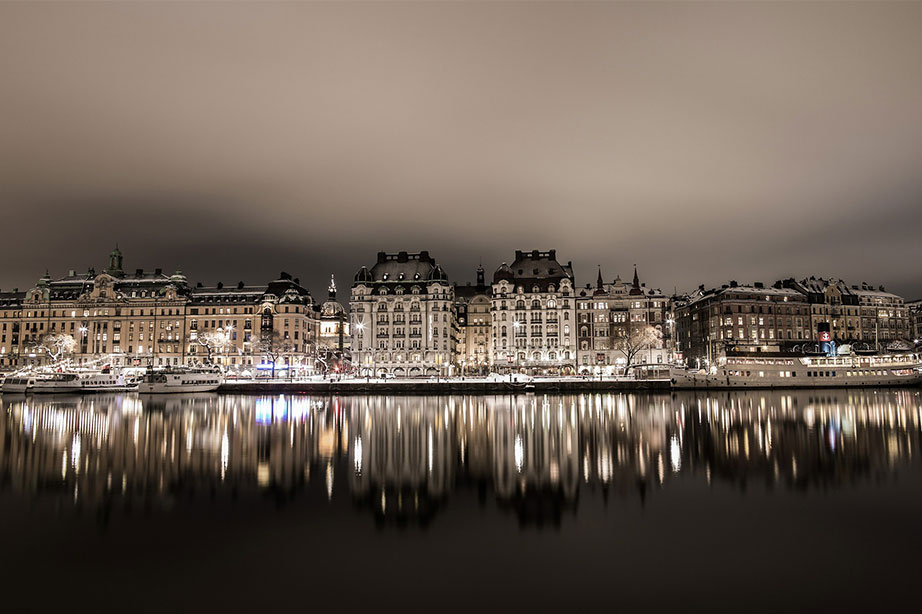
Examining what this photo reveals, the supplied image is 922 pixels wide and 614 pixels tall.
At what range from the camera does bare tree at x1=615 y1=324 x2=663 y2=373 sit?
102 m

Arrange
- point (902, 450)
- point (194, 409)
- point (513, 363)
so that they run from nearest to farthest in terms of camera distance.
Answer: point (902, 450), point (194, 409), point (513, 363)

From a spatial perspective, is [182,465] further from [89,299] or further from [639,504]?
[89,299]

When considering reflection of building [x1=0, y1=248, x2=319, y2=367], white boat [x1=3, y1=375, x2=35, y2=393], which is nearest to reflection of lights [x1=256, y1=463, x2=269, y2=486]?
white boat [x1=3, y1=375, x2=35, y2=393]

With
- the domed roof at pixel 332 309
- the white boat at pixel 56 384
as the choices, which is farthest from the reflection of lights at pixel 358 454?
the domed roof at pixel 332 309

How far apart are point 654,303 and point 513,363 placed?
29.6m

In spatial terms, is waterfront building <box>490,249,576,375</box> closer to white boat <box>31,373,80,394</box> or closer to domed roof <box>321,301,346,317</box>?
domed roof <box>321,301,346,317</box>

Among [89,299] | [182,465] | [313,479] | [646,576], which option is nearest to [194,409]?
[182,465]

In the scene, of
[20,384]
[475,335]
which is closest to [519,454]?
[20,384]

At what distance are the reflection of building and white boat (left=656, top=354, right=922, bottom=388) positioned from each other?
82.6 meters

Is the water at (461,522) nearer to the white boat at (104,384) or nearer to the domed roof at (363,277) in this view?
the white boat at (104,384)

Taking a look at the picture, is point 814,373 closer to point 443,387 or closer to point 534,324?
point 534,324

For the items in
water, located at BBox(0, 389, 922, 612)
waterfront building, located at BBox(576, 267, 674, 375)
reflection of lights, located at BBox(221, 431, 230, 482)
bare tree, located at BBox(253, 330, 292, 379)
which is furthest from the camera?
bare tree, located at BBox(253, 330, 292, 379)

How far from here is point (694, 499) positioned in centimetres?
1853

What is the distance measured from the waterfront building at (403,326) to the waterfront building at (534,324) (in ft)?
33.8
